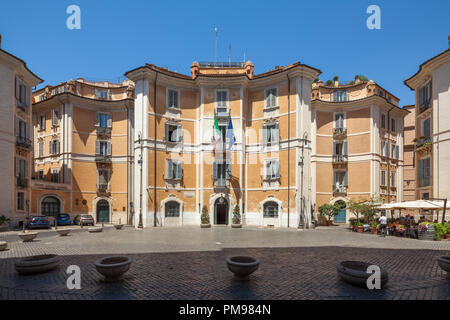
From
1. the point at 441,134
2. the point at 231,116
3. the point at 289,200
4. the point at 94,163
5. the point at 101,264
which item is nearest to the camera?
the point at 101,264

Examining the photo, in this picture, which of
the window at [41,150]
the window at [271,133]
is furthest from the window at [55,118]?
the window at [271,133]

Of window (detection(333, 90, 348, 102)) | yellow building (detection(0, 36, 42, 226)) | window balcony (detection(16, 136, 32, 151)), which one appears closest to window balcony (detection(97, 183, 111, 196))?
yellow building (detection(0, 36, 42, 226))

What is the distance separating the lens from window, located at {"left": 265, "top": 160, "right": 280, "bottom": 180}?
2653cm

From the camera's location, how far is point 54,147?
107ft

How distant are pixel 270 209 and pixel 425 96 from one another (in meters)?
18.4

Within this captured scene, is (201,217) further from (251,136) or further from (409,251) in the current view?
(409,251)

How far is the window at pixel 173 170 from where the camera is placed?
2706 centimetres

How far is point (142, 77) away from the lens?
2678 centimetres

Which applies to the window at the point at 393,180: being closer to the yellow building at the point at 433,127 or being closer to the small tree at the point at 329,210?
the yellow building at the point at 433,127

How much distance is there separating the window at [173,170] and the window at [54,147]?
613 inches

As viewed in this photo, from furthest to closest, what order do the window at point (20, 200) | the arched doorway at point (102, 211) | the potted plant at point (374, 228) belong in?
1. the arched doorway at point (102, 211)
2. the window at point (20, 200)
3. the potted plant at point (374, 228)

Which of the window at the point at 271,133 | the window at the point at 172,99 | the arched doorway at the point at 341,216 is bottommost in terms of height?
the arched doorway at the point at 341,216
